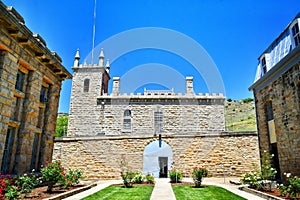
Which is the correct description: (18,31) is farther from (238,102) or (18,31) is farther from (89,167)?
(238,102)

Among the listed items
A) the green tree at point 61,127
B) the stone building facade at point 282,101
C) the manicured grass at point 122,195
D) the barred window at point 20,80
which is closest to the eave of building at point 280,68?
the stone building facade at point 282,101

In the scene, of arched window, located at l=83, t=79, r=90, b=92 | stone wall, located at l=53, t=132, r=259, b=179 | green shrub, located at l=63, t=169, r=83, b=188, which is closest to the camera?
green shrub, located at l=63, t=169, r=83, b=188

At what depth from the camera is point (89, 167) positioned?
15719 millimetres

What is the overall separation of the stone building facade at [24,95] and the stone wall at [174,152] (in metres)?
5.26

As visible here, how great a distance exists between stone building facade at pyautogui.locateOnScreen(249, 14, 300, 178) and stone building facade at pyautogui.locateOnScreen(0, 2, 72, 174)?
10.8 m

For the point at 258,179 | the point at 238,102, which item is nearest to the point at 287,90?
the point at 258,179

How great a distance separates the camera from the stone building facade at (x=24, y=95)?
7211mm

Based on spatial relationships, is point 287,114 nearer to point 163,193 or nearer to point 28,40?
point 163,193

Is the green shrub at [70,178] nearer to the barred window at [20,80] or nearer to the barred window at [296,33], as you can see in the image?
the barred window at [20,80]

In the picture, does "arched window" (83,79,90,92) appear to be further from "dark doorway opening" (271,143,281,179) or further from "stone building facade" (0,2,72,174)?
"dark doorway opening" (271,143,281,179)

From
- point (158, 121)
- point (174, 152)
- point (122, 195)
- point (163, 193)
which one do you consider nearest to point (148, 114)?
point (158, 121)

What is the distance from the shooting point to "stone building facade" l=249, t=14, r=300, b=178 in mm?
9156

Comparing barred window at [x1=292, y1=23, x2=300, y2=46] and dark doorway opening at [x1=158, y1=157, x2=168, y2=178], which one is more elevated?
barred window at [x1=292, y1=23, x2=300, y2=46]

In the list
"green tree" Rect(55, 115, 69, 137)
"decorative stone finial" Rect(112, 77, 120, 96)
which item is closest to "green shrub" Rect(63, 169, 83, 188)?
"decorative stone finial" Rect(112, 77, 120, 96)
